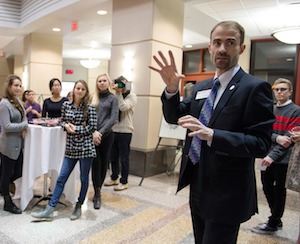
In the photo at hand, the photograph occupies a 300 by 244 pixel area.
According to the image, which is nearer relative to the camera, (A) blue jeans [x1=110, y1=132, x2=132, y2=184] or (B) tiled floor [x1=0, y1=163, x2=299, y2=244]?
(B) tiled floor [x1=0, y1=163, x2=299, y2=244]

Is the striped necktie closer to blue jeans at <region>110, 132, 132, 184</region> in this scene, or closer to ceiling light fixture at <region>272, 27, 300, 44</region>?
blue jeans at <region>110, 132, 132, 184</region>

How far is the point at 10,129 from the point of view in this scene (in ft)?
9.20

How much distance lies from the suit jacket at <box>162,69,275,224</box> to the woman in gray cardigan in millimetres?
2262

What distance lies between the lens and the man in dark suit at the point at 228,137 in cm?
111

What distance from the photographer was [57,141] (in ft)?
9.78

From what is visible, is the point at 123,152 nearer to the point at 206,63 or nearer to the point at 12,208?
the point at 12,208

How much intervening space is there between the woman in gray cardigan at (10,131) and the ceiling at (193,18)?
2939 mm

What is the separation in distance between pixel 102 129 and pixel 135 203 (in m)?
1.02

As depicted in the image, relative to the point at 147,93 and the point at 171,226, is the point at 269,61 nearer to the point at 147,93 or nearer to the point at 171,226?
the point at 147,93

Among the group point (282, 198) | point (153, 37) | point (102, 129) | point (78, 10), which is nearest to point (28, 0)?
point (78, 10)

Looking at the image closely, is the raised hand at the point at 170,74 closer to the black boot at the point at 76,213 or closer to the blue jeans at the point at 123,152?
the black boot at the point at 76,213

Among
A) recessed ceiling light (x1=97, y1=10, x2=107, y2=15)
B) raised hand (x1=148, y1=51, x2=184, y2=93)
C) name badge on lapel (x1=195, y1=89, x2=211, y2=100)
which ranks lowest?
name badge on lapel (x1=195, y1=89, x2=211, y2=100)

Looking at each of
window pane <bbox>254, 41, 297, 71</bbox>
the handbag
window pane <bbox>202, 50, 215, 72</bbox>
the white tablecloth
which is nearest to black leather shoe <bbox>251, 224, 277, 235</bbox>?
the handbag

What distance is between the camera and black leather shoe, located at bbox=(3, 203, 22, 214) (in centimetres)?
292
